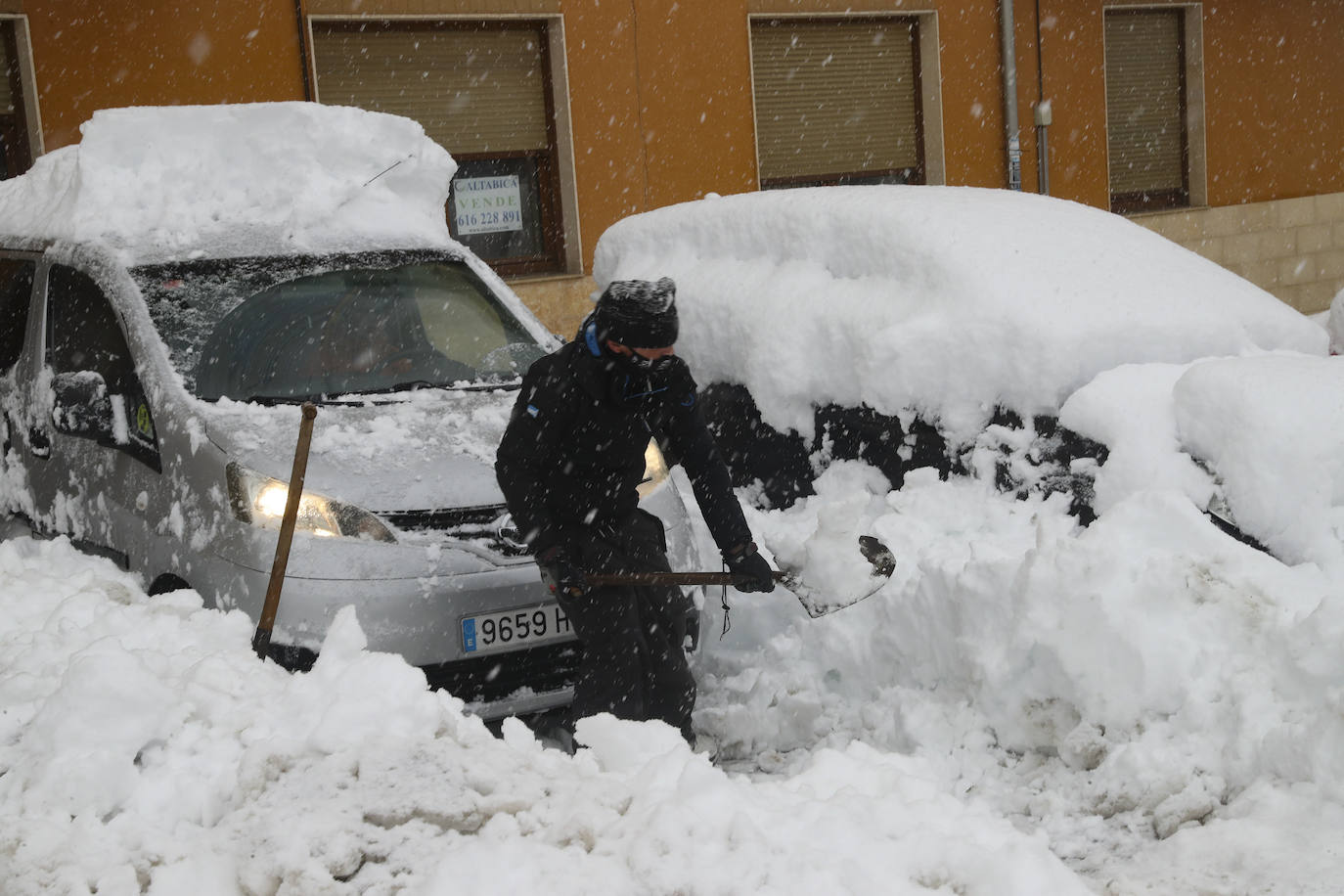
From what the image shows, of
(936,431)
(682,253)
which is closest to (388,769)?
(936,431)

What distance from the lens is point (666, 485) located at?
4.75 m

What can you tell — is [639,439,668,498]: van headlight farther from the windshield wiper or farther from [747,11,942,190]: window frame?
[747,11,942,190]: window frame

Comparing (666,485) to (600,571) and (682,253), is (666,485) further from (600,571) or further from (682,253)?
(682,253)

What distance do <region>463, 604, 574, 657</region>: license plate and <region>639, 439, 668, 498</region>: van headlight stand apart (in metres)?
0.60

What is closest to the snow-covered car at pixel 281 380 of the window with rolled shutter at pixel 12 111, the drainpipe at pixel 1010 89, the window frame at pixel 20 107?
the window frame at pixel 20 107

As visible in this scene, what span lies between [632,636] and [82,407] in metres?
2.10

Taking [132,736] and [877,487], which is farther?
[877,487]

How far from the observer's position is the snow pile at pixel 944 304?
4.93 metres

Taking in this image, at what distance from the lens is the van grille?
4.11m

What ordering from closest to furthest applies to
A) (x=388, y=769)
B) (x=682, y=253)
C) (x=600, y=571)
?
(x=388, y=769)
(x=600, y=571)
(x=682, y=253)

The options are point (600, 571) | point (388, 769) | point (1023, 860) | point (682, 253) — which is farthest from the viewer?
point (682, 253)

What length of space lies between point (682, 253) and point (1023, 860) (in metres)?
4.38

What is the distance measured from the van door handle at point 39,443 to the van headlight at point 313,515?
1492mm

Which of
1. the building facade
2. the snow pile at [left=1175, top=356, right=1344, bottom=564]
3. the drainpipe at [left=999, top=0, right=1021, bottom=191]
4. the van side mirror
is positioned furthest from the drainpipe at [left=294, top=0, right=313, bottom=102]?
the snow pile at [left=1175, top=356, right=1344, bottom=564]
